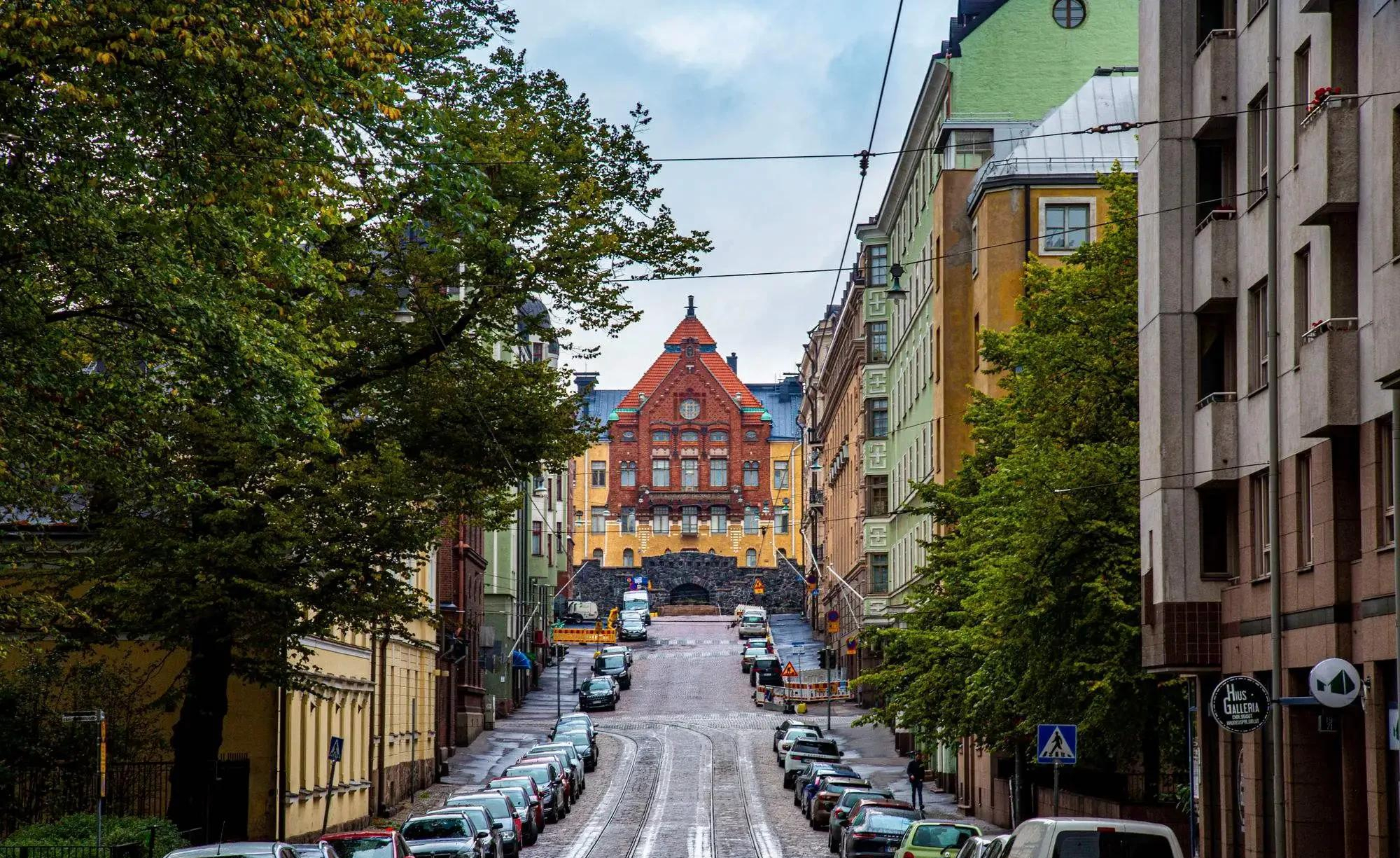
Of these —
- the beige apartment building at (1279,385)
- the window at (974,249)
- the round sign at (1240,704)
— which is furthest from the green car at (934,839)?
the window at (974,249)

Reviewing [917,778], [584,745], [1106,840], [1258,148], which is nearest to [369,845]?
[1106,840]

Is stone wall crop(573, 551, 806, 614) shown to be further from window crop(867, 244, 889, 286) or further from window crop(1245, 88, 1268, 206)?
window crop(1245, 88, 1268, 206)

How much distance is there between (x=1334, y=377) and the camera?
2056 cm

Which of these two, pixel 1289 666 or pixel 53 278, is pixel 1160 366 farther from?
pixel 53 278

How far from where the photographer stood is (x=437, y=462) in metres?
27.2

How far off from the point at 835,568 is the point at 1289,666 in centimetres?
7564

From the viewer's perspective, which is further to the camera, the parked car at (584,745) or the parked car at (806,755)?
the parked car at (584,745)

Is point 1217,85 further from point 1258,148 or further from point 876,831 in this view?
point 876,831

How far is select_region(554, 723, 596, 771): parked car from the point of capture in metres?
56.6

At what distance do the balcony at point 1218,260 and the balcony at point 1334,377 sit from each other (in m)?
3.67

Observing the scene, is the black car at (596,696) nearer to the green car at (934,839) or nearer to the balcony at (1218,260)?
the green car at (934,839)

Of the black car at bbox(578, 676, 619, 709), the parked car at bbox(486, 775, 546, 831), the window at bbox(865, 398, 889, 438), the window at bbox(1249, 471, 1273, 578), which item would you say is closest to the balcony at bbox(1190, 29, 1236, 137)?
the window at bbox(1249, 471, 1273, 578)

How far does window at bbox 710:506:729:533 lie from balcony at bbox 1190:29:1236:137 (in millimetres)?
126693

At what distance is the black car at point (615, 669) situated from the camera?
86.1 meters
